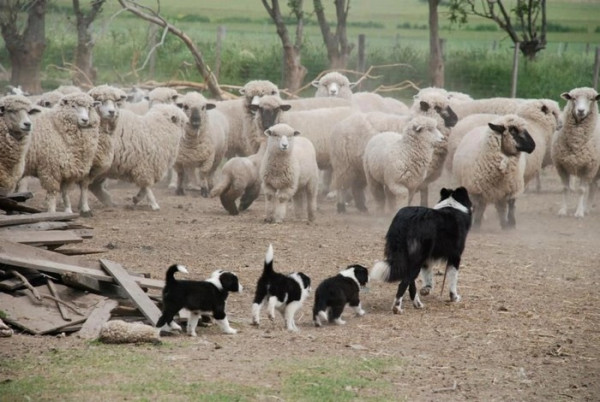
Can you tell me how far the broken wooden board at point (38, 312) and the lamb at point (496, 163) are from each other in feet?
21.2

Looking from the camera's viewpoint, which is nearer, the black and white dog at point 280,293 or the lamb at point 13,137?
the black and white dog at point 280,293

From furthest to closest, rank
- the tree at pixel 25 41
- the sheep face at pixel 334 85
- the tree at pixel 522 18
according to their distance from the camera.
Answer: the tree at pixel 522 18 < the tree at pixel 25 41 < the sheep face at pixel 334 85

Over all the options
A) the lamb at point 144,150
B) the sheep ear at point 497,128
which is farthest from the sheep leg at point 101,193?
the sheep ear at point 497,128

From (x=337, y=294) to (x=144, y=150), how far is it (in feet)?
22.7

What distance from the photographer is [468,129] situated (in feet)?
50.0

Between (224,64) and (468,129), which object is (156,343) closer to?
(468,129)

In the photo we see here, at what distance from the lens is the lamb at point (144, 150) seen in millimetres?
14625

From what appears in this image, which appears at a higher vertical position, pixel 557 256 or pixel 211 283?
pixel 211 283

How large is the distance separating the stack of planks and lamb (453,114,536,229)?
574 centimetres

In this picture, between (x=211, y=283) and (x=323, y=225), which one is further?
(x=323, y=225)

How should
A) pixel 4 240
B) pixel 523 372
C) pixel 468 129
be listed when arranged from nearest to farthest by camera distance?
pixel 523 372
pixel 4 240
pixel 468 129

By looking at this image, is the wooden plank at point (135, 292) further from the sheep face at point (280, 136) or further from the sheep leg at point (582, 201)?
the sheep leg at point (582, 201)

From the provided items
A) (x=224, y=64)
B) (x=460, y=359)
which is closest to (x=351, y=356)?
(x=460, y=359)

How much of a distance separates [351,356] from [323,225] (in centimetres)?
637
